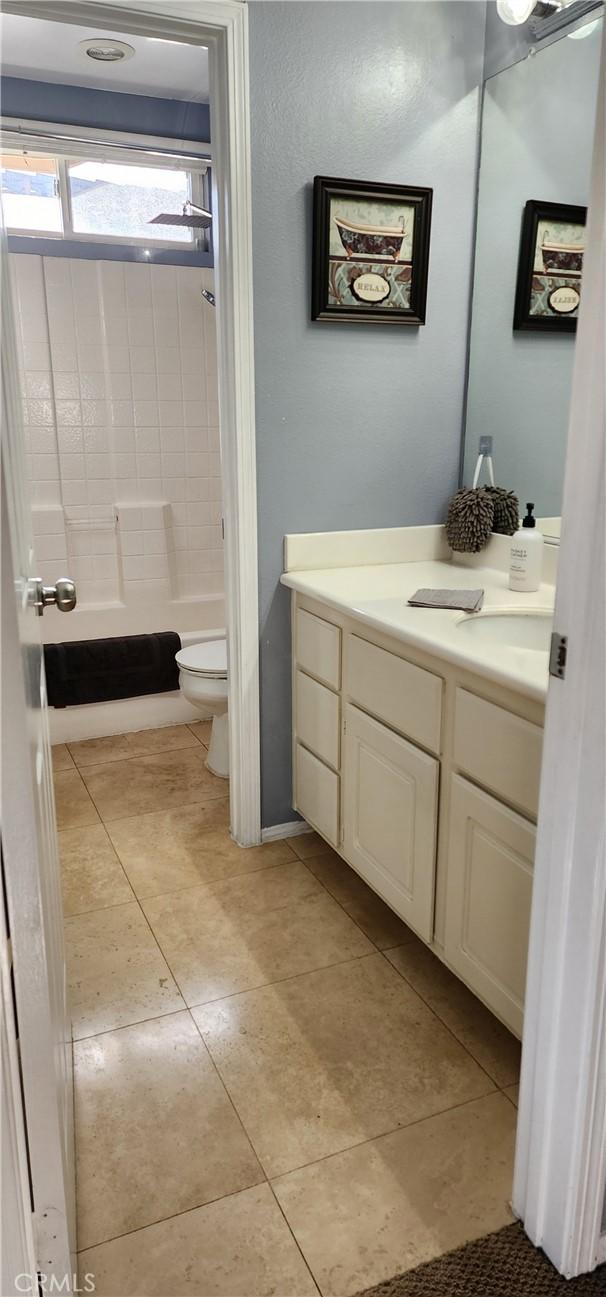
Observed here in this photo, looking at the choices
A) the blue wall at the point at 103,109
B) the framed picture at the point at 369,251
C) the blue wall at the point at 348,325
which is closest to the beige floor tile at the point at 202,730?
the blue wall at the point at 348,325

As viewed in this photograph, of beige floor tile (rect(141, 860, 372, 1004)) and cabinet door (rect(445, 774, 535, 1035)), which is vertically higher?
cabinet door (rect(445, 774, 535, 1035))

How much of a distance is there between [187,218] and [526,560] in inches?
100

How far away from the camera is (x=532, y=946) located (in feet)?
4.11

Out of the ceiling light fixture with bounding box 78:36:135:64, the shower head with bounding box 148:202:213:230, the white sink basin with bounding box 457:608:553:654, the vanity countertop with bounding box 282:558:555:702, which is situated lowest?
the white sink basin with bounding box 457:608:553:654

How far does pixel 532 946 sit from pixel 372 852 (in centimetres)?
89

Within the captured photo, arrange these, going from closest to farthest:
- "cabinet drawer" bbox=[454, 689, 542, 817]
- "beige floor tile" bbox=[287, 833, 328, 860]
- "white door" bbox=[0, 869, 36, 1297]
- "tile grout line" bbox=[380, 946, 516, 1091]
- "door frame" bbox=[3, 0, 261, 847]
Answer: "white door" bbox=[0, 869, 36, 1297], "cabinet drawer" bbox=[454, 689, 542, 817], "tile grout line" bbox=[380, 946, 516, 1091], "door frame" bbox=[3, 0, 261, 847], "beige floor tile" bbox=[287, 833, 328, 860]

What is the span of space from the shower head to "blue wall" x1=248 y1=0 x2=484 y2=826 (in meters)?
1.72

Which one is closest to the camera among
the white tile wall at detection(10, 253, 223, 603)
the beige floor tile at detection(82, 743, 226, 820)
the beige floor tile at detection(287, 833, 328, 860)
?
the beige floor tile at detection(287, 833, 328, 860)

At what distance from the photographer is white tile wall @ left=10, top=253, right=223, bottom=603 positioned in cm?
369

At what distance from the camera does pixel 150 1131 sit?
5.17 ft

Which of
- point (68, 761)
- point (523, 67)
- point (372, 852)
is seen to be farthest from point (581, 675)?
point (68, 761)

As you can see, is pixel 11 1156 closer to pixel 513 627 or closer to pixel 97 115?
pixel 513 627

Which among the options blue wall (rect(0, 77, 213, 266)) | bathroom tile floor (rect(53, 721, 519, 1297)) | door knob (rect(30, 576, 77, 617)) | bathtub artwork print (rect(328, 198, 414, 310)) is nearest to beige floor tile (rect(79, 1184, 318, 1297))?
bathroom tile floor (rect(53, 721, 519, 1297))

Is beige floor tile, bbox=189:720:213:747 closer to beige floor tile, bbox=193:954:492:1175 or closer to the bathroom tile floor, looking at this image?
the bathroom tile floor
